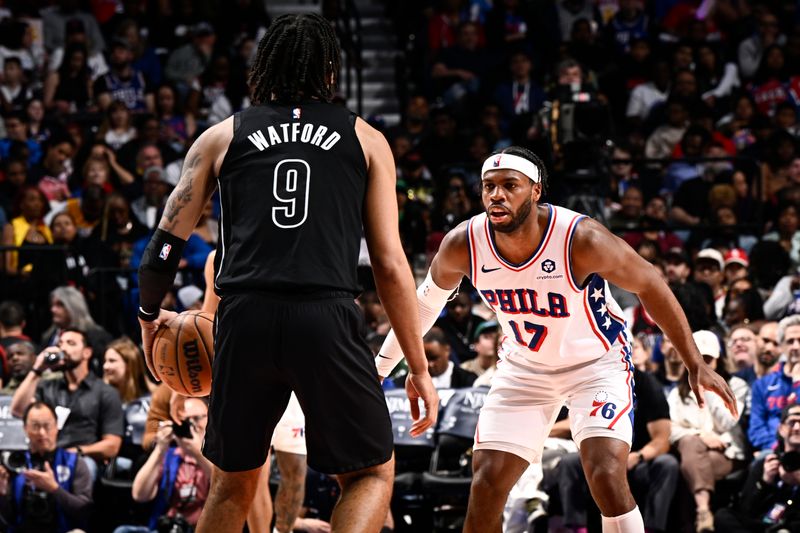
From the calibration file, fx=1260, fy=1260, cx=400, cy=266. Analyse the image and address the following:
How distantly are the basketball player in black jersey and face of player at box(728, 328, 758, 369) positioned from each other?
5.34m

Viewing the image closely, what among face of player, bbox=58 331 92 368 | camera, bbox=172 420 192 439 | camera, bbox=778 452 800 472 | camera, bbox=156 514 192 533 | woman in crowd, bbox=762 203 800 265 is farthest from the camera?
woman in crowd, bbox=762 203 800 265

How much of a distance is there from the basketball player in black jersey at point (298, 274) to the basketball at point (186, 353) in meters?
0.53

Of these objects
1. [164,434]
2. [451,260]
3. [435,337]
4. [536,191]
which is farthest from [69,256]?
[536,191]

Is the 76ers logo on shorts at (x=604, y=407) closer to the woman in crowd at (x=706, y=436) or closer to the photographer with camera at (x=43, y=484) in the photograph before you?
the woman in crowd at (x=706, y=436)

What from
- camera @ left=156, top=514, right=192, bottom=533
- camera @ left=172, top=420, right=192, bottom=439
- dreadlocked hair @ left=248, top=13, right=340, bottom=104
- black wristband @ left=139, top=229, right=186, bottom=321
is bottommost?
camera @ left=156, top=514, right=192, bottom=533

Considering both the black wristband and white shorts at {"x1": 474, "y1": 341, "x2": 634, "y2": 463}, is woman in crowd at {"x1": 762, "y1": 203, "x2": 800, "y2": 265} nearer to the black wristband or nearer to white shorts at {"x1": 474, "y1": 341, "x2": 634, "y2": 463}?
white shorts at {"x1": 474, "y1": 341, "x2": 634, "y2": 463}

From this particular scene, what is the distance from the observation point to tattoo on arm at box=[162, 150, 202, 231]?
4145 mm

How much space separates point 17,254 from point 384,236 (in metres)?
7.81

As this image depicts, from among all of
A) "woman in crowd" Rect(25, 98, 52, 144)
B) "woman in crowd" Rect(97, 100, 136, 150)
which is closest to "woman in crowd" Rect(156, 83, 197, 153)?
"woman in crowd" Rect(97, 100, 136, 150)

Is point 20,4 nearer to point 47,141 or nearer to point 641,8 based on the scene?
point 47,141

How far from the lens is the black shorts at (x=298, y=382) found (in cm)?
392

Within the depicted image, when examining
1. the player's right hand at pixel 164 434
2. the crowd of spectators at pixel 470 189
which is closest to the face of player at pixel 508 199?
the crowd of spectators at pixel 470 189

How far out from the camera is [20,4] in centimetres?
1525

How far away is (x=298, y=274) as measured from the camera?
155 inches
